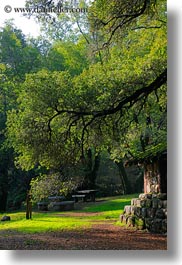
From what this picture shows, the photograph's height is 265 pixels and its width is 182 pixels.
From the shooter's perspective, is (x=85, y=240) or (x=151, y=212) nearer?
(x=85, y=240)

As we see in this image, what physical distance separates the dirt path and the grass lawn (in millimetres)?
58

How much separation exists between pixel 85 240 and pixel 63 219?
331mm

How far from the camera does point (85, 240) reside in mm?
4453

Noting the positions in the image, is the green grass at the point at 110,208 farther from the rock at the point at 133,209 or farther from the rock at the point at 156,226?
the rock at the point at 156,226

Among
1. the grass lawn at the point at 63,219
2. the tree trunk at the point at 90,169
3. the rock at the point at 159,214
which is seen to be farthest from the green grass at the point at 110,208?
the rock at the point at 159,214

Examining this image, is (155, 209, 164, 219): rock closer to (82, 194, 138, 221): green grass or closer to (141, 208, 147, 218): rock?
(141, 208, 147, 218): rock

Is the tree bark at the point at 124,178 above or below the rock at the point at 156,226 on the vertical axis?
above

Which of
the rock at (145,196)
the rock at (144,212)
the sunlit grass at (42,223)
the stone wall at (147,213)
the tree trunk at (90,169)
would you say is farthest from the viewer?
the rock at (144,212)

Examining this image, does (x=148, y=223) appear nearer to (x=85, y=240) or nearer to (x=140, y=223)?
(x=140, y=223)

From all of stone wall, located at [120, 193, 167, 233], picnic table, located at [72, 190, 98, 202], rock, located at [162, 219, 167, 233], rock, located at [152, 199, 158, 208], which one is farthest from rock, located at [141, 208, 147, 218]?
picnic table, located at [72, 190, 98, 202]

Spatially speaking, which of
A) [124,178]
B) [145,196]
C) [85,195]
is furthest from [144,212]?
[85,195]

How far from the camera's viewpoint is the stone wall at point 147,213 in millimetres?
4805

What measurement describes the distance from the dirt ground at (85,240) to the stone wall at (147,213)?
0.19 metres

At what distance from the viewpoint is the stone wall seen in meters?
4.80
